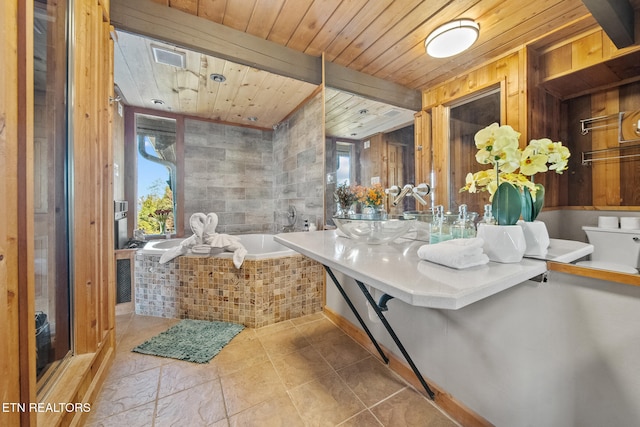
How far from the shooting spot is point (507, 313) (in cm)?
100

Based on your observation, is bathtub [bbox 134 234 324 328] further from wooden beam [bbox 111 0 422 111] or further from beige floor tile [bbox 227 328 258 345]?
wooden beam [bbox 111 0 422 111]

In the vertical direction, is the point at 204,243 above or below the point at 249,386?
above

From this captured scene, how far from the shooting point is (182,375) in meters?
1.43

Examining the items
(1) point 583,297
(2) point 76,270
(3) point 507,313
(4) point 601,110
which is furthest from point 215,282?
(4) point 601,110

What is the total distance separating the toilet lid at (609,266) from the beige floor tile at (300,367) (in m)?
1.35

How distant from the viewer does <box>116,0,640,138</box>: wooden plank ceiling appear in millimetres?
1221

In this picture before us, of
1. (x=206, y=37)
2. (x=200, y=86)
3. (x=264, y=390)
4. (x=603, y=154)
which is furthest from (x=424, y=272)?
(x=200, y=86)

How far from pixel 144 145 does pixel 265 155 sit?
1.51 metres

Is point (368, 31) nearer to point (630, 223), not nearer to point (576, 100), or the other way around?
point (576, 100)

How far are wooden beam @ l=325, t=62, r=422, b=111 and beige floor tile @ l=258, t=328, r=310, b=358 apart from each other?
70.0 inches

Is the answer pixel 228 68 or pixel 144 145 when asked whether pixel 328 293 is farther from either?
pixel 144 145

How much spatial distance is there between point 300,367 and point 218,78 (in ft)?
8.27

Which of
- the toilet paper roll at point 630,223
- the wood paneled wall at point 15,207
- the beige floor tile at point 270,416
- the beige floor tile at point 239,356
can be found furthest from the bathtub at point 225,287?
the toilet paper roll at point 630,223

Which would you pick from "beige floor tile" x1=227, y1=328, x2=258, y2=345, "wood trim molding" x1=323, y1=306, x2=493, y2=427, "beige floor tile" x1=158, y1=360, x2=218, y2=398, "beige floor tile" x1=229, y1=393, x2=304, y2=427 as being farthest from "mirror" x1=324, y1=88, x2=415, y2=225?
"beige floor tile" x1=158, y1=360, x2=218, y2=398
